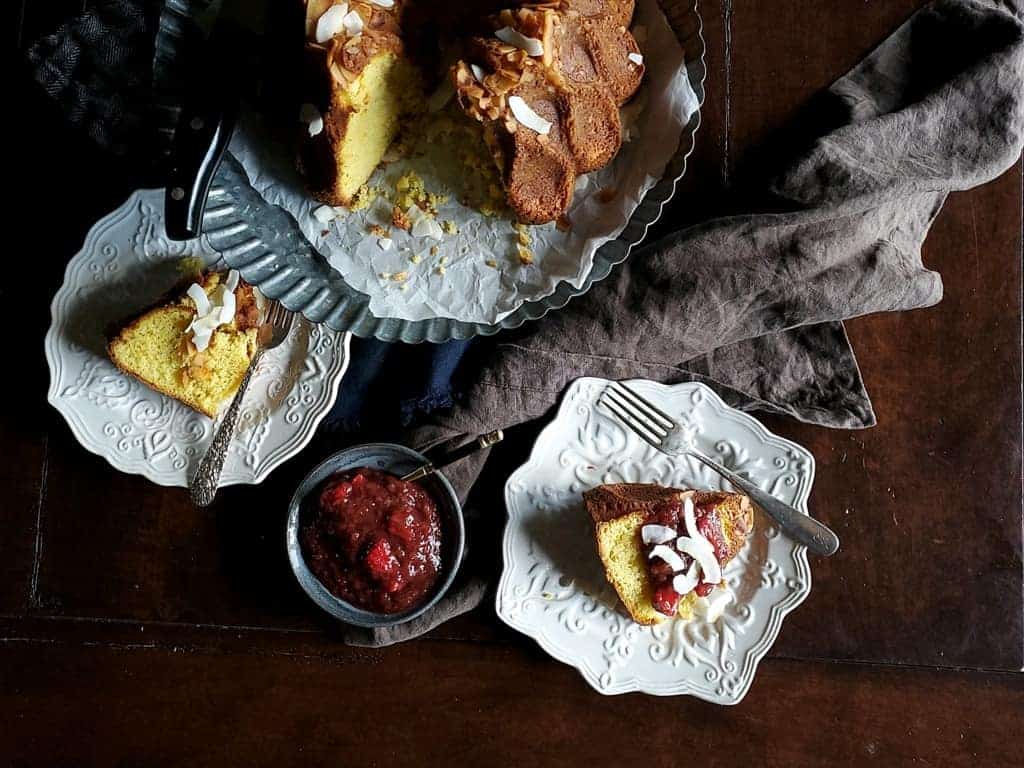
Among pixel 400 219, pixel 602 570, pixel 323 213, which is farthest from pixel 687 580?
pixel 323 213

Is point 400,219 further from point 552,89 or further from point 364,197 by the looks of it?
point 552,89

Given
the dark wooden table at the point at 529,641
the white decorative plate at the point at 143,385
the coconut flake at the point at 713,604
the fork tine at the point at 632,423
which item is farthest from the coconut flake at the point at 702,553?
the white decorative plate at the point at 143,385

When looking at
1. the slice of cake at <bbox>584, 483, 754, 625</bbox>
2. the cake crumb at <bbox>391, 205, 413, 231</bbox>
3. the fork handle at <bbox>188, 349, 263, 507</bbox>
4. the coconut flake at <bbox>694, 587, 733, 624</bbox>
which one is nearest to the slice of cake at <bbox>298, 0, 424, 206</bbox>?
the cake crumb at <bbox>391, 205, 413, 231</bbox>

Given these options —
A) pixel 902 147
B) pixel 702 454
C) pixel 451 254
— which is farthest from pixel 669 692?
pixel 902 147

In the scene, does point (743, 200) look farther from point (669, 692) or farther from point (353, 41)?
point (669, 692)

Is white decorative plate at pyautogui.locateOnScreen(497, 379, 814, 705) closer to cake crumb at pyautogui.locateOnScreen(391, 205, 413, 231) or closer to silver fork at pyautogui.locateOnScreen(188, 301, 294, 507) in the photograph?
cake crumb at pyautogui.locateOnScreen(391, 205, 413, 231)
